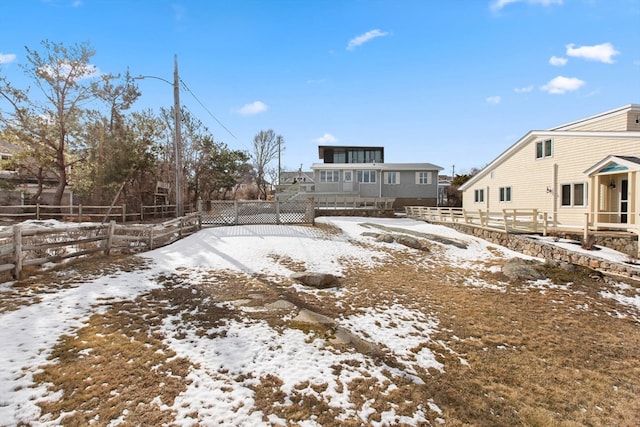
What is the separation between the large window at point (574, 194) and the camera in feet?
48.5

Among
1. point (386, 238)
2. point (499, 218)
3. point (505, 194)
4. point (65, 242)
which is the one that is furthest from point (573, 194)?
point (65, 242)

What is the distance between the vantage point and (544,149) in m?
16.9

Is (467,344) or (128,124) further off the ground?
(128,124)

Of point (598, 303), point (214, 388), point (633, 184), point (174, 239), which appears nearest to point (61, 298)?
point (214, 388)

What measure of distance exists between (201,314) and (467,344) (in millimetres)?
4574

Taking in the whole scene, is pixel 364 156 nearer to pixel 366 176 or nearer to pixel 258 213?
pixel 366 176

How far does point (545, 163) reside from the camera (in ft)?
55.3

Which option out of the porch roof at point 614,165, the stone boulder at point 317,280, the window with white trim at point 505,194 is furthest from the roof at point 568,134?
the stone boulder at point 317,280

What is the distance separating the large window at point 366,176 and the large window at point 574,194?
54.2 ft

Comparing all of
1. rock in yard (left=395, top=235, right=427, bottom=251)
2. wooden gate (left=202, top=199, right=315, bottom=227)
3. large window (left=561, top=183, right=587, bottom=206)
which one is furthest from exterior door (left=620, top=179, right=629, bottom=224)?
wooden gate (left=202, top=199, right=315, bottom=227)

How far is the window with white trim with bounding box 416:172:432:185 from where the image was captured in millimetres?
30750

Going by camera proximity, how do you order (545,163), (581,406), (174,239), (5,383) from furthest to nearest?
(545,163)
(174,239)
(581,406)
(5,383)

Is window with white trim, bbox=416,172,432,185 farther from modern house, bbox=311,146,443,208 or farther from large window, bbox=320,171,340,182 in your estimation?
large window, bbox=320,171,340,182

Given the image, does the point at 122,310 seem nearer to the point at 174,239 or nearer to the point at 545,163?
the point at 174,239
